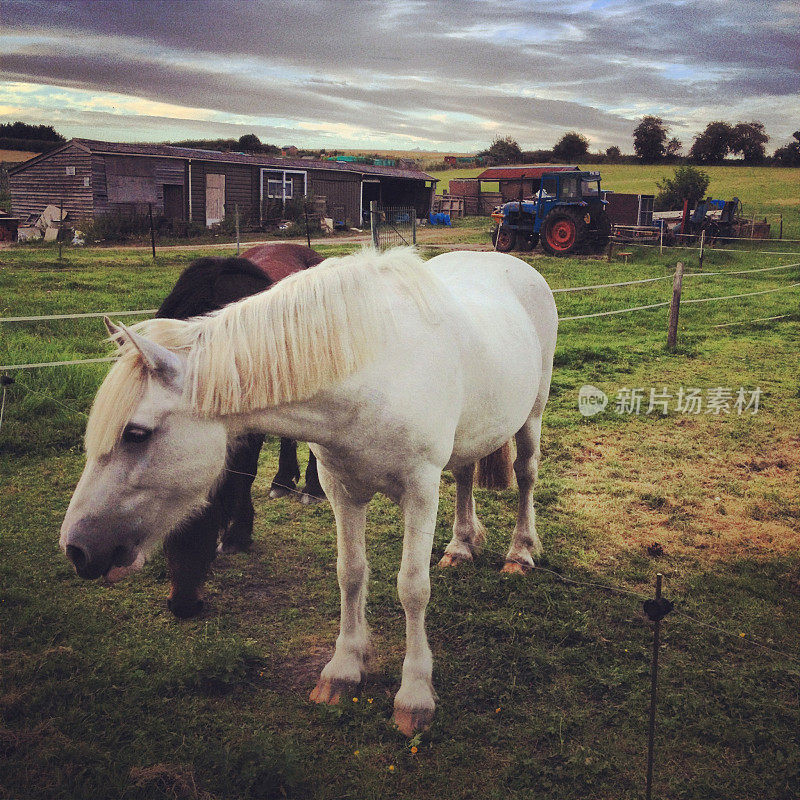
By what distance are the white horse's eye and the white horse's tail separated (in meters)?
2.38

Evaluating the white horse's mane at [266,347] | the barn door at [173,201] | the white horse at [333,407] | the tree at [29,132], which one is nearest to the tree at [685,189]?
the barn door at [173,201]

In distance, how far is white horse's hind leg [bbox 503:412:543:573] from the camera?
144 inches

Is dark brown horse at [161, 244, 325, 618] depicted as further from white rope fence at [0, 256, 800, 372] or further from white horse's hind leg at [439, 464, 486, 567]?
white horse's hind leg at [439, 464, 486, 567]

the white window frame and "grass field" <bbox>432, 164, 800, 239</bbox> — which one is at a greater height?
"grass field" <bbox>432, 164, 800, 239</bbox>

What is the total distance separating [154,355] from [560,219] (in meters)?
16.4

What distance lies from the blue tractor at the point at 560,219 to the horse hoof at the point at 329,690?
15.5m

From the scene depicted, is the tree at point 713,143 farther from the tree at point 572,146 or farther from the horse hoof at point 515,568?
the horse hoof at point 515,568

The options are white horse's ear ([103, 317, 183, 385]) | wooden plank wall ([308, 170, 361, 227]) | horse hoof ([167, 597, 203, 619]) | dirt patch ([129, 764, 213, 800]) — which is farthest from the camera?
wooden plank wall ([308, 170, 361, 227])

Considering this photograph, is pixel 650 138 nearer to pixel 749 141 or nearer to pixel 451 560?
pixel 749 141

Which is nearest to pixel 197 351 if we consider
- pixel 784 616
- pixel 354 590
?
pixel 354 590

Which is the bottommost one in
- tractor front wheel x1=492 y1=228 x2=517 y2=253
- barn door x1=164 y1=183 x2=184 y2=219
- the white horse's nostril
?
the white horse's nostril

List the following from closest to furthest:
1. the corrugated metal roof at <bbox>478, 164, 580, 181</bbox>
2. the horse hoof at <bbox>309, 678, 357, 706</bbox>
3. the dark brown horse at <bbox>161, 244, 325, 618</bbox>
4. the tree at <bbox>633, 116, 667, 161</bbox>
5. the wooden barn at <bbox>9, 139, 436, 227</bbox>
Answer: the horse hoof at <bbox>309, 678, 357, 706</bbox>
the dark brown horse at <bbox>161, 244, 325, 618</bbox>
the wooden barn at <bbox>9, 139, 436, 227</bbox>
the corrugated metal roof at <bbox>478, 164, 580, 181</bbox>
the tree at <bbox>633, 116, 667, 161</bbox>

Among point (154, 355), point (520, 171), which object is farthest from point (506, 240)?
point (154, 355)

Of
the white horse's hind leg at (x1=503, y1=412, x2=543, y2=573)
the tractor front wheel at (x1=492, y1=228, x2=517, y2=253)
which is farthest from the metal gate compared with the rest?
the white horse's hind leg at (x1=503, y1=412, x2=543, y2=573)
